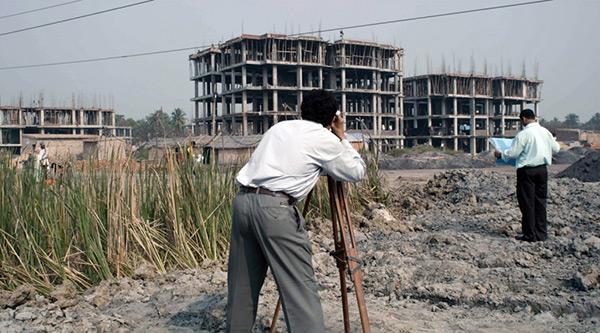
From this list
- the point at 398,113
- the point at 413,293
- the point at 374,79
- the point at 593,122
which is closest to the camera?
the point at 413,293

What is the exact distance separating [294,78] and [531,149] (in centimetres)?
4296

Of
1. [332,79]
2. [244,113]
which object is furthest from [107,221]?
[332,79]

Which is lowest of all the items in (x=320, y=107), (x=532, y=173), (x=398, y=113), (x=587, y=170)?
(x=587, y=170)

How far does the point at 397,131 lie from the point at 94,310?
4797cm

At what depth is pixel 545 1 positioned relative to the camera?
12.4 meters

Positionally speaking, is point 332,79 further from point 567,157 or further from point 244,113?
point 567,157

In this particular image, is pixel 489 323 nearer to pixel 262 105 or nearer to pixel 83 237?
pixel 83 237

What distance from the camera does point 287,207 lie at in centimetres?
283

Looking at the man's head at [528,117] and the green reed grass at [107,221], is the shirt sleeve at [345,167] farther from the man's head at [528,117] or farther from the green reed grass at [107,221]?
the man's head at [528,117]

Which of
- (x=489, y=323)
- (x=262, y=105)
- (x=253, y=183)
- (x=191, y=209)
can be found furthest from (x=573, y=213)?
(x=262, y=105)

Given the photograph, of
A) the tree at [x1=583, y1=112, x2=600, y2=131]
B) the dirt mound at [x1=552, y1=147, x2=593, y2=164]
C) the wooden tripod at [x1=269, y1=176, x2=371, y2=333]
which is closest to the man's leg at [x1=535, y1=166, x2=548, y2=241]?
the wooden tripod at [x1=269, y1=176, x2=371, y2=333]

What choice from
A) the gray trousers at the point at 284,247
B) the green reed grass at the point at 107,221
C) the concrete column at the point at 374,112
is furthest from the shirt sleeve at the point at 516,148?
the concrete column at the point at 374,112

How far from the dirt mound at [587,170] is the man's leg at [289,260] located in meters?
15.2

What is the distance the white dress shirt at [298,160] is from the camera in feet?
9.33
